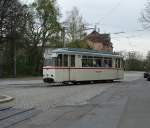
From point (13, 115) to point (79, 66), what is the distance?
2386cm

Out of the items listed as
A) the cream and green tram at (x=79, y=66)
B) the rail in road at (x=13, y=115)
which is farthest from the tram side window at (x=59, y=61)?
the rail in road at (x=13, y=115)

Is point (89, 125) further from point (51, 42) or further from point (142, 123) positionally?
point (51, 42)

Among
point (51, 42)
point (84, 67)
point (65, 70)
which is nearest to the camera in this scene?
point (65, 70)

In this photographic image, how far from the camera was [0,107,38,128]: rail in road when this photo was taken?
1342 cm

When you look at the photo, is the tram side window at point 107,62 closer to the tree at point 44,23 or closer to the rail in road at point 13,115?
the rail in road at point 13,115

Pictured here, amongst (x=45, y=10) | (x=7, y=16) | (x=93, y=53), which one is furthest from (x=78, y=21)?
(x=93, y=53)

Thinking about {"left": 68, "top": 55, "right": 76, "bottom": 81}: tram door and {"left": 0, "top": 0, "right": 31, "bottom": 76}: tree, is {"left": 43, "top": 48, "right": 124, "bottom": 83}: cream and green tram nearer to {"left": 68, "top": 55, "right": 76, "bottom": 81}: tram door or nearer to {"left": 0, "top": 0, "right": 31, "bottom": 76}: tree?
{"left": 68, "top": 55, "right": 76, "bottom": 81}: tram door

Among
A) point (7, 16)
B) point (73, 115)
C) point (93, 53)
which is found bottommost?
point (73, 115)

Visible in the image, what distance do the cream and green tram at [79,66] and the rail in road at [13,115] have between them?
61.6ft

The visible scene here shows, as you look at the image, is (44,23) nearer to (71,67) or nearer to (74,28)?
(74,28)

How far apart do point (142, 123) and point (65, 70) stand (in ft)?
80.8

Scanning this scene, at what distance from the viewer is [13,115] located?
15.5 m

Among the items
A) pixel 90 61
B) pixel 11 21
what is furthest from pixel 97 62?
pixel 11 21

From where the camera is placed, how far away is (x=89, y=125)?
12.7 metres
